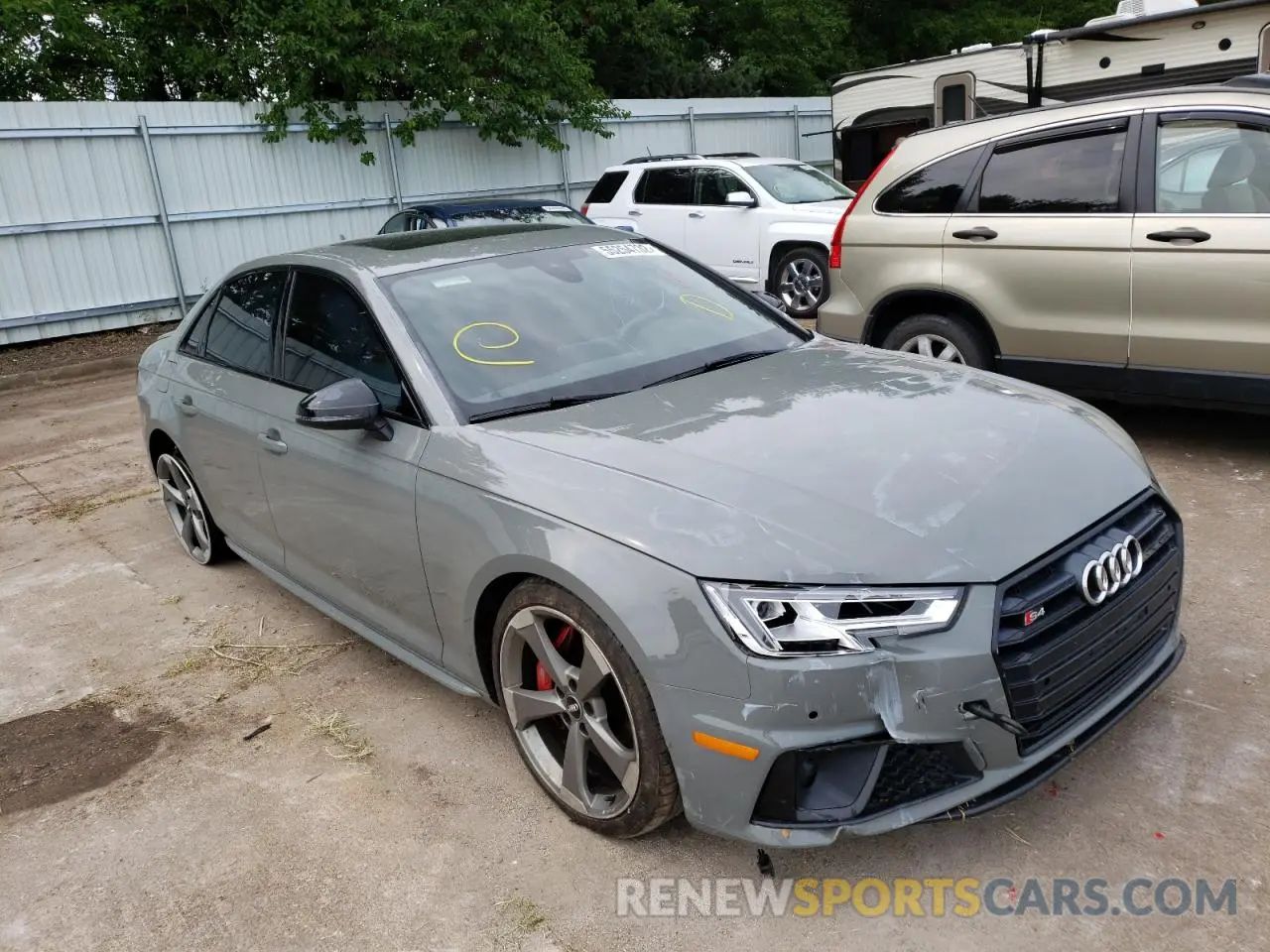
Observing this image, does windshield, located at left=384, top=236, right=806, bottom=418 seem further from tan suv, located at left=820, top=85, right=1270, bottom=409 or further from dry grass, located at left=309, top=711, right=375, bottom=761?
tan suv, located at left=820, top=85, right=1270, bottom=409

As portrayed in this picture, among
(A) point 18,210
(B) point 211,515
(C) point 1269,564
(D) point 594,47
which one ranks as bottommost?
(C) point 1269,564

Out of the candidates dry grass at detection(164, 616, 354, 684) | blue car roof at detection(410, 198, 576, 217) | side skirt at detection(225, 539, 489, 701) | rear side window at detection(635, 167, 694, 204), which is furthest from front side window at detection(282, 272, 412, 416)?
rear side window at detection(635, 167, 694, 204)

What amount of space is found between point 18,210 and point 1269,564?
12440mm

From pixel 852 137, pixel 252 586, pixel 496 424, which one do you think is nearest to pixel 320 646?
pixel 252 586

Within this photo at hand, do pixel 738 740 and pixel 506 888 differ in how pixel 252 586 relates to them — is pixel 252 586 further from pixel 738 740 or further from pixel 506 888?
pixel 738 740

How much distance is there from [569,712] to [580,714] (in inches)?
2.5

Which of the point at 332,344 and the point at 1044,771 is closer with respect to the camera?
the point at 1044,771

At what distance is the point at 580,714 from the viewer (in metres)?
2.82

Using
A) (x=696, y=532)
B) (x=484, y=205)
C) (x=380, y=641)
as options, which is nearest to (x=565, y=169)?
(x=484, y=205)

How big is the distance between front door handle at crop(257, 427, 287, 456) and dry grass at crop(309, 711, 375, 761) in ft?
3.21

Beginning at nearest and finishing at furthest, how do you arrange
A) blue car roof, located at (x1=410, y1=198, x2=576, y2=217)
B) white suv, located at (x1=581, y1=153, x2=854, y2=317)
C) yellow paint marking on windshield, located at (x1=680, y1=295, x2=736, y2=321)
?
1. yellow paint marking on windshield, located at (x1=680, y1=295, x2=736, y2=321)
2. blue car roof, located at (x1=410, y1=198, x2=576, y2=217)
3. white suv, located at (x1=581, y1=153, x2=854, y2=317)

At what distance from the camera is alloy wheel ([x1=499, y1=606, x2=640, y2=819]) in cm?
272

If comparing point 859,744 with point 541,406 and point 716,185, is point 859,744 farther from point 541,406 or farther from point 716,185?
point 716,185

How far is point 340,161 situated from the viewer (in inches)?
578
